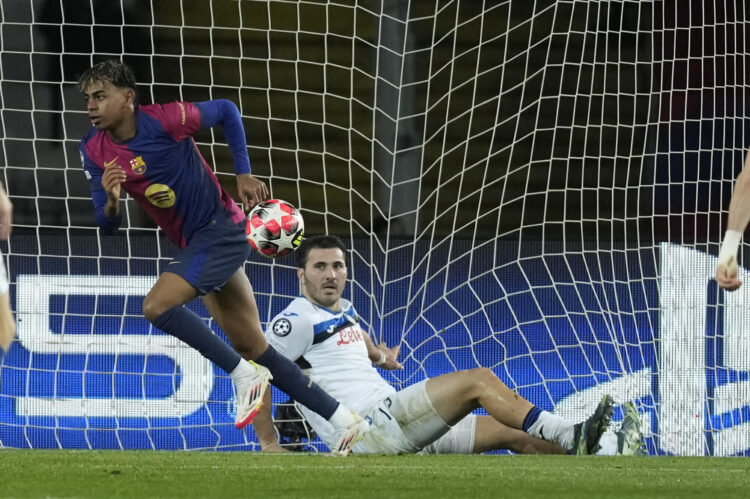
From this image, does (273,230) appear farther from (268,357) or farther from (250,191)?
(268,357)

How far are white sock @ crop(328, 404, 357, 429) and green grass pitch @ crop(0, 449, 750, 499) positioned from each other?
0.15 m

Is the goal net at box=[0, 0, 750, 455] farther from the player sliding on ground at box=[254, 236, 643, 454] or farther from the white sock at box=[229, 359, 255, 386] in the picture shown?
the white sock at box=[229, 359, 255, 386]

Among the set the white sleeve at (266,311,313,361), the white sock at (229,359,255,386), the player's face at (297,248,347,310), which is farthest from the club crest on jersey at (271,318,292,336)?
the white sock at (229,359,255,386)

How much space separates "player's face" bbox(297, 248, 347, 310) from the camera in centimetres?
641

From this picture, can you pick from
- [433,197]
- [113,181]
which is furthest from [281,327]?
[433,197]

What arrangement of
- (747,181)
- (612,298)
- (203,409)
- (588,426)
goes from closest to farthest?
(747,181) → (588,426) → (203,409) → (612,298)

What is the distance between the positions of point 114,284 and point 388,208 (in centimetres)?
189

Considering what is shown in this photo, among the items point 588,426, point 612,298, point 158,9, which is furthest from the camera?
point 158,9

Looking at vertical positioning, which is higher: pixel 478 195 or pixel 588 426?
pixel 478 195

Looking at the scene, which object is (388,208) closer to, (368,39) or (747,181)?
(368,39)

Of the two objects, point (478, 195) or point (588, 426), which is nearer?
point (588, 426)

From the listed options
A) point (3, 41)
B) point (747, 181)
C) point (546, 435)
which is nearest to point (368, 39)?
point (3, 41)

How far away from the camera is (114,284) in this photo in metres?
7.92

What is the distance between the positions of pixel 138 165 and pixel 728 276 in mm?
2621
